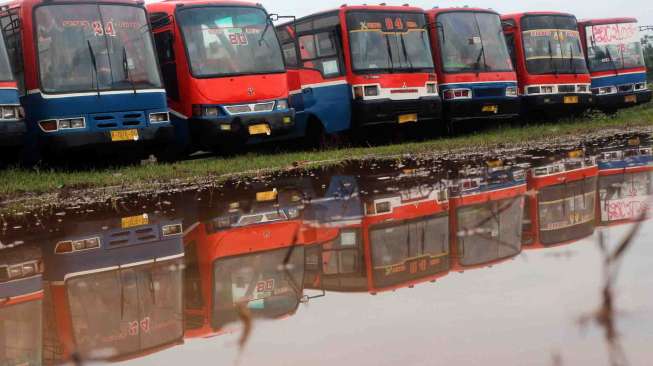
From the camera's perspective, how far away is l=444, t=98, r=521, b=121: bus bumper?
1717 centimetres

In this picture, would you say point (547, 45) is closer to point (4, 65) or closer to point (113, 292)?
point (4, 65)

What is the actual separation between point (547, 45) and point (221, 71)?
26.0 ft

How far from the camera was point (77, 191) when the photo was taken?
9.44 metres

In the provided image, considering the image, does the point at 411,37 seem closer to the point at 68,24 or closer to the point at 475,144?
the point at 475,144

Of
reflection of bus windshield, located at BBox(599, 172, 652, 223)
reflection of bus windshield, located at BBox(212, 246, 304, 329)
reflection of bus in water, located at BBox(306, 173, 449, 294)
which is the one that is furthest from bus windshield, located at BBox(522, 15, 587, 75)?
reflection of bus windshield, located at BBox(212, 246, 304, 329)

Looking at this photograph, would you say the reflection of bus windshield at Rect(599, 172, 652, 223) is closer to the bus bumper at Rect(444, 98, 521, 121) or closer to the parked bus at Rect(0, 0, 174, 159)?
the parked bus at Rect(0, 0, 174, 159)

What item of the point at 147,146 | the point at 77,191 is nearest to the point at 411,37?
the point at 147,146

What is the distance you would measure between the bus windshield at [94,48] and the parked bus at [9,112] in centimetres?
63

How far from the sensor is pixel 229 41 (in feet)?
47.1

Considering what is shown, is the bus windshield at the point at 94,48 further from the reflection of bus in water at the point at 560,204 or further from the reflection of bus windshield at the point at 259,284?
the reflection of bus windshield at the point at 259,284

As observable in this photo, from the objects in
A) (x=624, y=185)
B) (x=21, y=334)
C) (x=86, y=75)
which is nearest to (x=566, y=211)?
(x=624, y=185)

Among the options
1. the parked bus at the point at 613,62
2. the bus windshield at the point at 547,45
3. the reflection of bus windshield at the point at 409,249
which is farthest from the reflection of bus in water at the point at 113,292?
the parked bus at the point at 613,62

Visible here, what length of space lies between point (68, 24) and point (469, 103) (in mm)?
7800

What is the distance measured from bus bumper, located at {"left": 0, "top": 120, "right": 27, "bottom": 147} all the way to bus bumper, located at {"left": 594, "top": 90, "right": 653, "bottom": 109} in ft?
47.8
